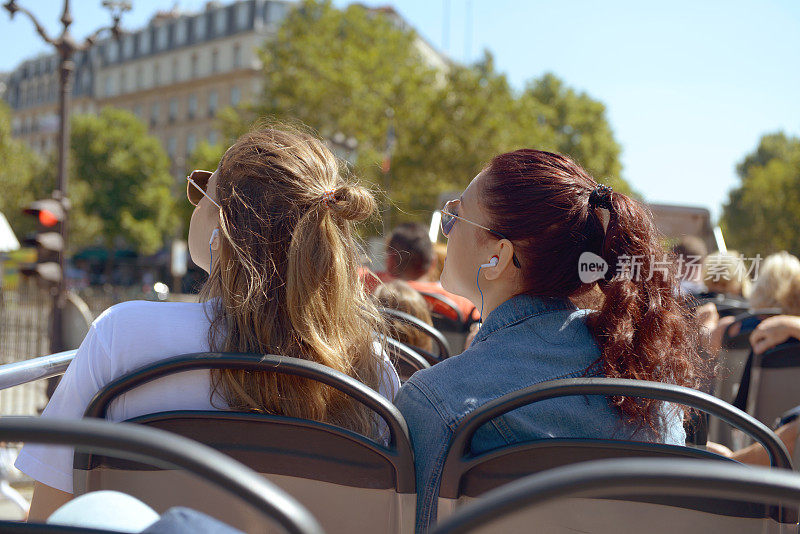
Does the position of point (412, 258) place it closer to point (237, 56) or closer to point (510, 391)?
point (510, 391)

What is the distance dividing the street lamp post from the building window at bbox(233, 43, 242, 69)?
1962 inches

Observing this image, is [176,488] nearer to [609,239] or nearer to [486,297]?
[486,297]

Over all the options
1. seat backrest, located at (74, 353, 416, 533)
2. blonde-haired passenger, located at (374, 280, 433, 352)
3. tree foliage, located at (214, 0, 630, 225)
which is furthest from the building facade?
seat backrest, located at (74, 353, 416, 533)

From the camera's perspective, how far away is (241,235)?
5.74 feet

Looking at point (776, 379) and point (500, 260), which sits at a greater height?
point (500, 260)

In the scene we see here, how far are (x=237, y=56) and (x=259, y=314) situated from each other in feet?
198

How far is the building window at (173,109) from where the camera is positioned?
6303 centimetres

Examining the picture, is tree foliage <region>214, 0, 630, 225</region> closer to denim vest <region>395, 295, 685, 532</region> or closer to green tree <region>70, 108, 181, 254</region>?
green tree <region>70, 108, 181, 254</region>

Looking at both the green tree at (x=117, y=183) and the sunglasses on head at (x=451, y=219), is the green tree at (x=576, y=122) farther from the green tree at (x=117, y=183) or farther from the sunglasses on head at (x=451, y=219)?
the sunglasses on head at (x=451, y=219)

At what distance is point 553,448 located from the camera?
4.02 feet

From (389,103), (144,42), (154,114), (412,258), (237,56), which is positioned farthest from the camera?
(144,42)

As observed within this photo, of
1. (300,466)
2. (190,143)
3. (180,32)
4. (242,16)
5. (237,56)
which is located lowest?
(300,466)

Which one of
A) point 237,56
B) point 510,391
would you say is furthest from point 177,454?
point 237,56

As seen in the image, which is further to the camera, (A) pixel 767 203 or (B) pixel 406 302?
(A) pixel 767 203
